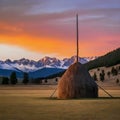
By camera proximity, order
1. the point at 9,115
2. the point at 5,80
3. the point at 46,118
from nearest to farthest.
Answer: the point at 46,118, the point at 9,115, the point at 5,80

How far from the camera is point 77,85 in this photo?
139 feet

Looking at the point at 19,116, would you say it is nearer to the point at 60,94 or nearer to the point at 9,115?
the point at 9,115

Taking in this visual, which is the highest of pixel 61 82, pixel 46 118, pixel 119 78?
pixel 119 78

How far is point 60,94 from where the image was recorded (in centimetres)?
4319

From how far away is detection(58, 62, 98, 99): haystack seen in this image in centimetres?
4234

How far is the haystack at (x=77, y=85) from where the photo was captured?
42.3 m

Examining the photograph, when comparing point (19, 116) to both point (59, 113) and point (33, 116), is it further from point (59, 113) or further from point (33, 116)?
point (59, 113)

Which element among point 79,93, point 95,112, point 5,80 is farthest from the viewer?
point 5,80

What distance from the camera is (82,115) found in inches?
1022

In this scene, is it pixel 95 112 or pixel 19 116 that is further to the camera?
pixel 95 112

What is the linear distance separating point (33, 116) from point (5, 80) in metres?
123

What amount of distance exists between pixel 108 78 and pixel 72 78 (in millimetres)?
123281

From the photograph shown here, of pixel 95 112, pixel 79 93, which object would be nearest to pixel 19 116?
pixel 95 112

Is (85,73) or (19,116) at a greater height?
(85,73)
